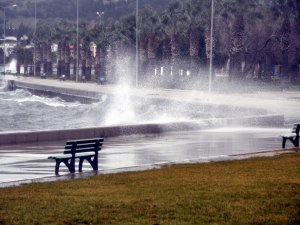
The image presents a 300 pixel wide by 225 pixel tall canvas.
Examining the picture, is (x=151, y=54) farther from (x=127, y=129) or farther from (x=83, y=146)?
(x=83, y=146)

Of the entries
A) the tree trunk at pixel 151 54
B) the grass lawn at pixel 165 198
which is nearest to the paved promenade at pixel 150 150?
the grass lawn at pixel 165 198

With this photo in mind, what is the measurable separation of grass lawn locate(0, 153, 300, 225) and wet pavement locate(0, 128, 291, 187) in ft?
5.54

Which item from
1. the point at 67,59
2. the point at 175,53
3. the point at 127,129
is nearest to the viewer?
the point at 127,129

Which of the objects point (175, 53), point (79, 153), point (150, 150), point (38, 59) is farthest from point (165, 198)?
point (38, 59)

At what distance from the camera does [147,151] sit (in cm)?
2086

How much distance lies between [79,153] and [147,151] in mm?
4412

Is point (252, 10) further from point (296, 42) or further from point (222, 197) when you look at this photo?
point (222, 197)

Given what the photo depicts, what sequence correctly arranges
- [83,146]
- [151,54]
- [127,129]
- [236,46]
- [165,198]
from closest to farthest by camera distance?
[165,198]
[83,146]
[127,129]
[236,46]
[151,54]

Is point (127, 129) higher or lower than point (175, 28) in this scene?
lower

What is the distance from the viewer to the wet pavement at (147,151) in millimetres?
16562

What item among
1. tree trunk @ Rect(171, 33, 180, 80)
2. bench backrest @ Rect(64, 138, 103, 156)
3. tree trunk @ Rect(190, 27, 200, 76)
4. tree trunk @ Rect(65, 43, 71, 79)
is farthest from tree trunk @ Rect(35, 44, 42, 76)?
bench backrest @ Rect(64, 138, 103, 156)

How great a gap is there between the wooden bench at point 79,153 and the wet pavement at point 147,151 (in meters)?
0.23

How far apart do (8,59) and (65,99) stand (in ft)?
399

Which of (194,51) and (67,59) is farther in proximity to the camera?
(67,59)
